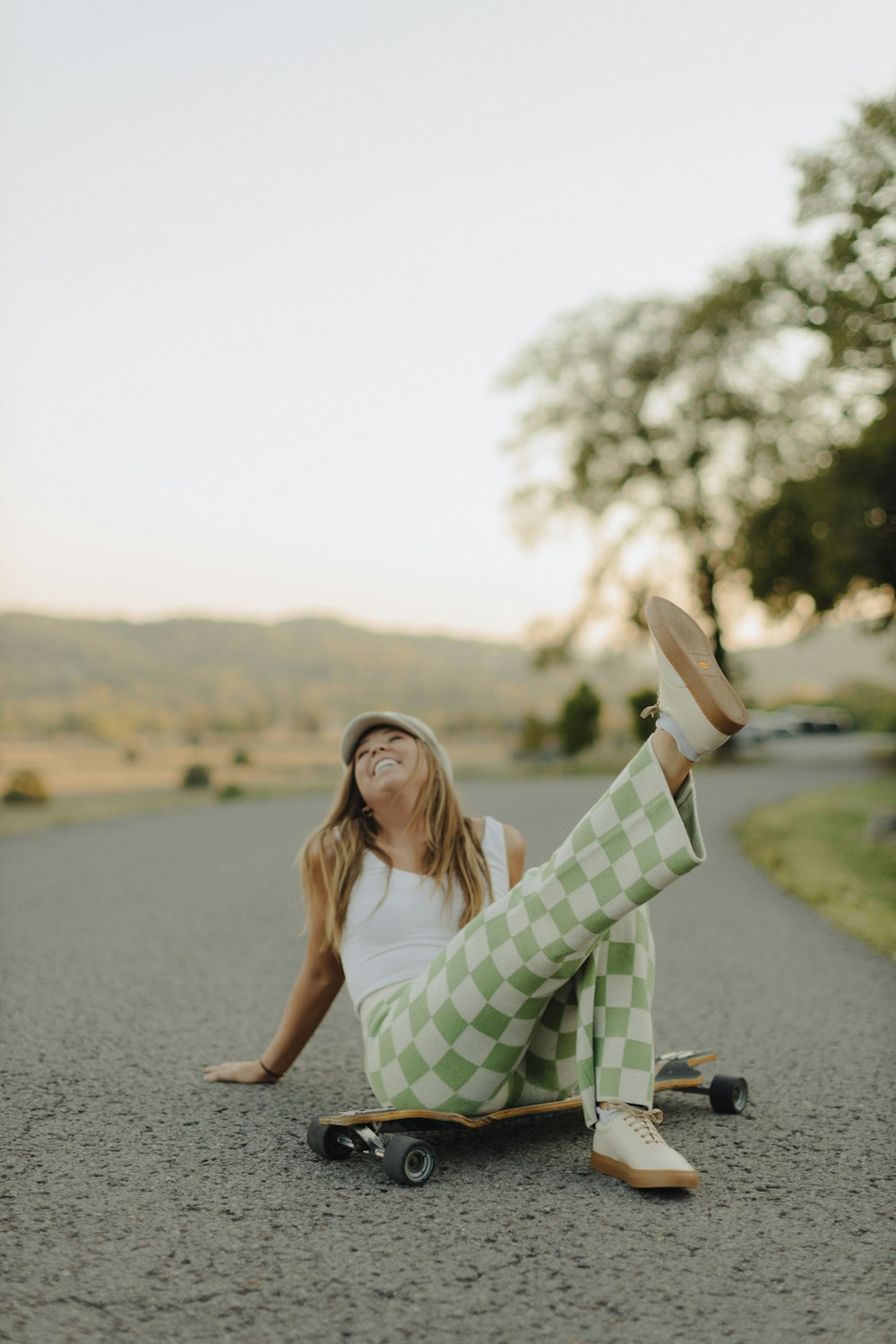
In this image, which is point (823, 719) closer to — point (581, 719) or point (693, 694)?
point (581, 719)

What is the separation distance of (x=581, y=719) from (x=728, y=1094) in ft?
76.0

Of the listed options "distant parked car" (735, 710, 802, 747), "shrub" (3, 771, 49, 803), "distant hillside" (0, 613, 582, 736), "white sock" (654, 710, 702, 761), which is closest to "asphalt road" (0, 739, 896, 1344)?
"white sock" (654, 710, 702, 761)

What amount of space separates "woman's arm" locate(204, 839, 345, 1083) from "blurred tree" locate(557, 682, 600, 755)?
2300cm

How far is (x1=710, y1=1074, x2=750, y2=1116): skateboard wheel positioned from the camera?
3.58 m

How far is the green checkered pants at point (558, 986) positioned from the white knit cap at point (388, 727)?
721mm

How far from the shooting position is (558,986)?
2865 mm

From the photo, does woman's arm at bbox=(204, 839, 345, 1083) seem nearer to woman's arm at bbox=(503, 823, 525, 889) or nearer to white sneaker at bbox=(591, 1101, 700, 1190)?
woman's arm at bbox=(503, 823, 525, 889)

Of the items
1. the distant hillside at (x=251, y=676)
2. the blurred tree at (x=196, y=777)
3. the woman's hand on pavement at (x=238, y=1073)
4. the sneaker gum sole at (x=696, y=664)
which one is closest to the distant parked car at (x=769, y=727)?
the distant hillside at (x=251, y=676)

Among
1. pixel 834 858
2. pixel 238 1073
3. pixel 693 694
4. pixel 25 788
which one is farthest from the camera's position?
pixel 25 788

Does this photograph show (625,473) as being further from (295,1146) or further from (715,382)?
(295,1146)

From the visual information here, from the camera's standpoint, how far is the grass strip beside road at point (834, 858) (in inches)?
300

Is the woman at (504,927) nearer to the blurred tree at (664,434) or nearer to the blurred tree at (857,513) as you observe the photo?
the blurred tree at (857,513)

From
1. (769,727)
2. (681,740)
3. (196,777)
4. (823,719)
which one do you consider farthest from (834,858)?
(823,719)

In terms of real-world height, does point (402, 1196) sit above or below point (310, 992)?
below
